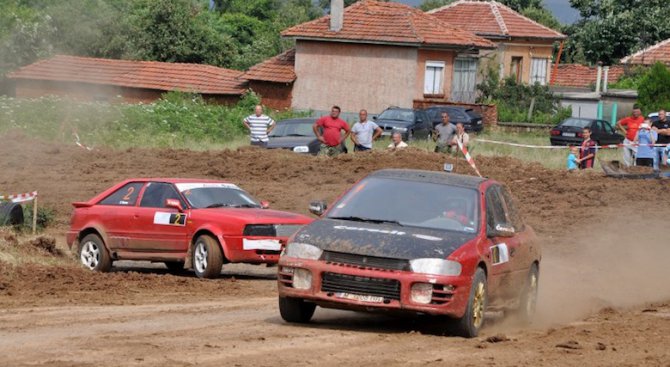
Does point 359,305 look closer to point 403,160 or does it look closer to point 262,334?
point 262,334

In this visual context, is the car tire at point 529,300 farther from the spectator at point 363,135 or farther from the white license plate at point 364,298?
Answer: the spectator at point 363,135

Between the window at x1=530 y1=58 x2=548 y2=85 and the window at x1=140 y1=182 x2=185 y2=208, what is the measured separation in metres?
57.5

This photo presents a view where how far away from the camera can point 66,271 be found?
17062 millimetres

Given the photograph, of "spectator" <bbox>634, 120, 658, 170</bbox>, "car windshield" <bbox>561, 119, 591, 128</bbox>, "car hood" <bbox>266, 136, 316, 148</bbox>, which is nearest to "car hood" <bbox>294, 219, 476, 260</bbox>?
"spectator" <bbox>634, 120, 658, 170</bbox>

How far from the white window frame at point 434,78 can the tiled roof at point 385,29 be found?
1119 millimetres

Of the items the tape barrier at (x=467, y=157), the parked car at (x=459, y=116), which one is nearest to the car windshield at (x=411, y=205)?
the tape barrier at (x=467, y=157)

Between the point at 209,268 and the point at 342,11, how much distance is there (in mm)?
41594

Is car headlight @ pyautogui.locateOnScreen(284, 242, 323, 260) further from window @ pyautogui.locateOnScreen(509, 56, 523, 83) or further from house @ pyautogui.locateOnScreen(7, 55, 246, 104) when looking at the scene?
window @ pyautogui.locateOnScreen(509, 56, 523, 83)

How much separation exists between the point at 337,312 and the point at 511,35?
59.6m

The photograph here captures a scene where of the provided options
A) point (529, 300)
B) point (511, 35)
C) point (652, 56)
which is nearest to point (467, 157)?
point (529, 300)

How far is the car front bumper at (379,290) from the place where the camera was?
11625 millimetres

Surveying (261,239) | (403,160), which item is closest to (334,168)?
(403,160)

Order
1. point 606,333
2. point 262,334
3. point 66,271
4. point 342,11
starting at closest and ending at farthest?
point 262,334
point 606,333
point 66,271
point 342,11

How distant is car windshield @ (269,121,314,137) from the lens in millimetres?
35500
